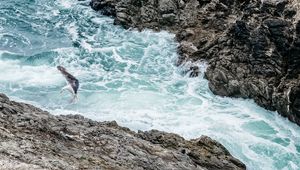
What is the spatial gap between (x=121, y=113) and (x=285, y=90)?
289 inches

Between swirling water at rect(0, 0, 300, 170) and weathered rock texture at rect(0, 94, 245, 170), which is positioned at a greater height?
weathered rock texture at rect(0, 94, 245, 170)

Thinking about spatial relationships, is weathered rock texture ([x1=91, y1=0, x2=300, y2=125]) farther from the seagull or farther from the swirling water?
the seagull

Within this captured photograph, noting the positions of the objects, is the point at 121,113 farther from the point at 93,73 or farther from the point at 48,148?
the point at 48,148

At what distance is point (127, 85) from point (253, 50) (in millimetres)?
6238

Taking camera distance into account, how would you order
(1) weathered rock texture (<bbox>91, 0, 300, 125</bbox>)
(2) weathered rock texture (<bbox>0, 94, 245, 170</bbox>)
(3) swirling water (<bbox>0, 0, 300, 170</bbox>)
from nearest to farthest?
(2) weathered rock texture (<bbox>0, 94, 245, 170</bbox>) → (3) swirling water (<bbox>0, 0, 300, 170</bbox>) → (1) weathered rock texture (<bbox>91, 0, 300, 125</bbox>)

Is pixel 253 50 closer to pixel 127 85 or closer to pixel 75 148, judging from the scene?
pixel 127 85

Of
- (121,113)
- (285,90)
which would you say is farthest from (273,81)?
(121,113)

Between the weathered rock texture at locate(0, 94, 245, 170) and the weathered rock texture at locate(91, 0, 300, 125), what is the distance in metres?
9.53

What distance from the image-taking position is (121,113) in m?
20.8

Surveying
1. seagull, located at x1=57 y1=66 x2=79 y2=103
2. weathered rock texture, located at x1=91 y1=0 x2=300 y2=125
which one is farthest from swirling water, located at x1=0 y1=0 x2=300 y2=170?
weathered rock texture, located at x1=91 y1=0 x2=300 y2=125

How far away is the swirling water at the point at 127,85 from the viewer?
66.1 feet

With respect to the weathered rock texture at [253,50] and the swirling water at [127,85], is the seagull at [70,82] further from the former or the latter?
the weathered rock texture at [253,50]

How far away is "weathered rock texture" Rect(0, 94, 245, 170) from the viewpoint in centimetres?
814

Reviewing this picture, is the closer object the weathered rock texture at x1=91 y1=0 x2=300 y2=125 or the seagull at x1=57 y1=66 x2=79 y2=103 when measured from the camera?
the weathered rock texture at x1=91 y1=0 x2=300 y2=125
